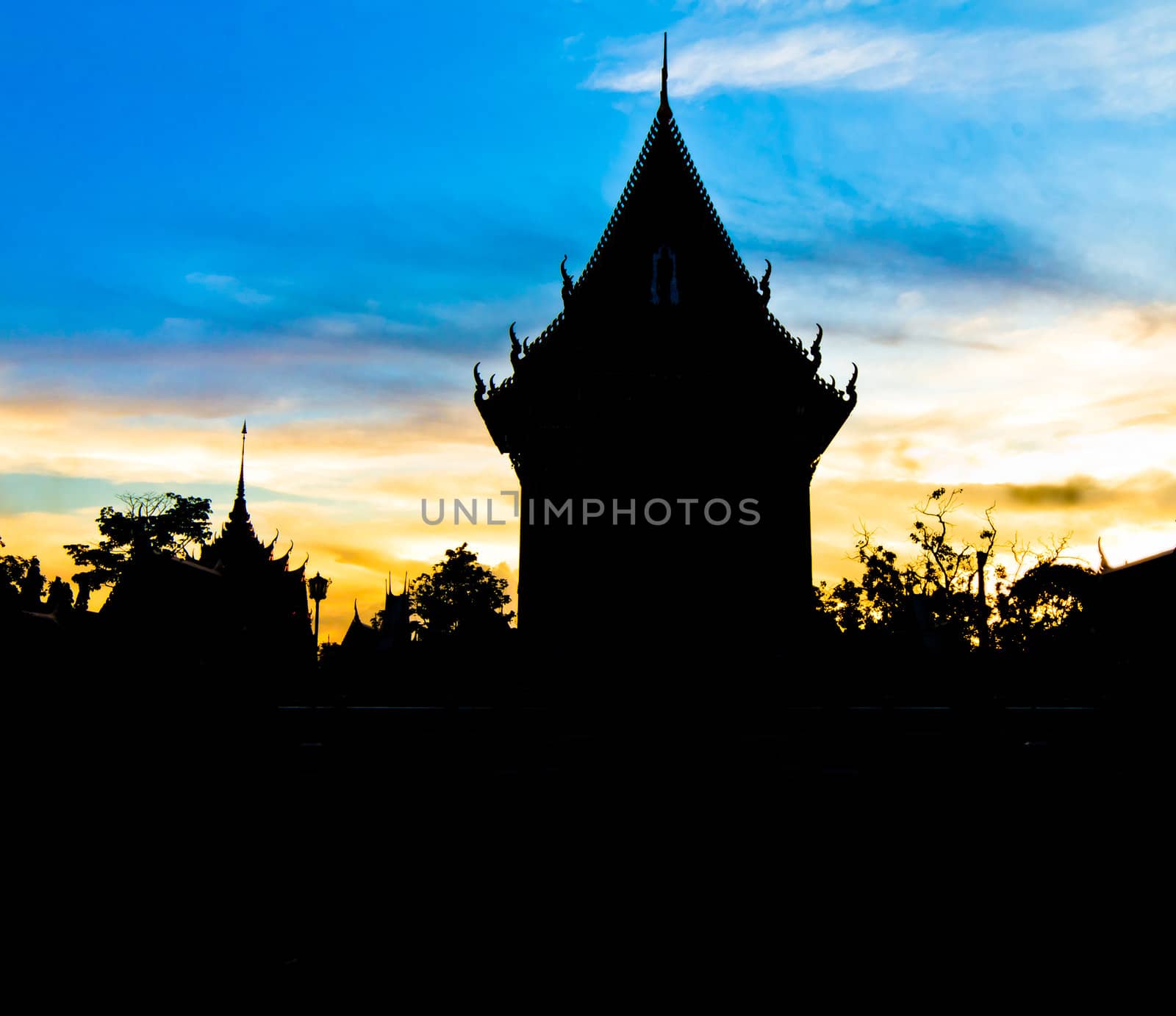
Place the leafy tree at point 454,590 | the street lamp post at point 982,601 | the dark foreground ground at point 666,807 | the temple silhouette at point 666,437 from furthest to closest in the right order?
the leafy tree at point 454,590 < the street lamp post at point 982,601 < the temple silhouette at point 666,437 < the dark foreground ground at point 666,807

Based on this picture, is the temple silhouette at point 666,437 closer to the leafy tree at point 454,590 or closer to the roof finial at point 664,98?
the roof finial at point 664,98

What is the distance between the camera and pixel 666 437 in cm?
2147

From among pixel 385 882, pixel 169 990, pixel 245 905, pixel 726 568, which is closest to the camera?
pixel 169 990

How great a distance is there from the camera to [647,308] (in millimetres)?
22031

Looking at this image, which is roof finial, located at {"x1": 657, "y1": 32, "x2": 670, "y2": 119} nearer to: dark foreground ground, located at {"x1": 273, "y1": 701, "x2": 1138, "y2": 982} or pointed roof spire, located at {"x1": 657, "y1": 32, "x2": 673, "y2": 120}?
pointed roof spire, located at {"x1": 657, "y1": 32, "x2": 673, "y2": 120}

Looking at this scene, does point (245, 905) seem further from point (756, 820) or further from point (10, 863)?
point (756, 820)

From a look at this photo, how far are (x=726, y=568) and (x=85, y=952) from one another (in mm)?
14028

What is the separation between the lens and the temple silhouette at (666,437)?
68.5 feet

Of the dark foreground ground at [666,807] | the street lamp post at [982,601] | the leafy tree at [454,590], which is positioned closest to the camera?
the dark foreground ground at [666,807]

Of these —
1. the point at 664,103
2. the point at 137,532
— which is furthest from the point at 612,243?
the point at 137,532

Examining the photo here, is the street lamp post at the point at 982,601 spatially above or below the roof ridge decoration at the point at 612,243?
below

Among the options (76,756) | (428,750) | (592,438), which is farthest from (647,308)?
(76,756)

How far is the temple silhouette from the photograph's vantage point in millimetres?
20891

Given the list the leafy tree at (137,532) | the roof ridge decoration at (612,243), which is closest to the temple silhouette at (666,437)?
the roof ridge decoration at (612,243)
